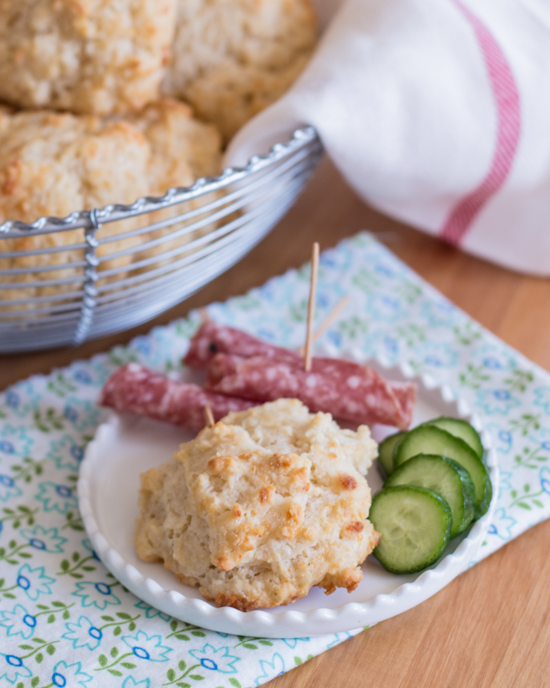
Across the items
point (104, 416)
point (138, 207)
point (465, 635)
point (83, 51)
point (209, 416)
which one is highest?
point (83, 51)

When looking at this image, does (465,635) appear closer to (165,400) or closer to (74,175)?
(165,400)

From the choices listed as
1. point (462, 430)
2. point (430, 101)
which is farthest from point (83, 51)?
point (462, 430)

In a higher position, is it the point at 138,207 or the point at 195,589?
the point at 138,207

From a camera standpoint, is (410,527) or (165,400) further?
(165,400)

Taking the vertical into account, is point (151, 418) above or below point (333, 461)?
below

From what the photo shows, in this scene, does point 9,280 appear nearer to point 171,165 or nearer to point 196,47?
point 171,165

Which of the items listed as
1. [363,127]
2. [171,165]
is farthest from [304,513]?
[363,127]

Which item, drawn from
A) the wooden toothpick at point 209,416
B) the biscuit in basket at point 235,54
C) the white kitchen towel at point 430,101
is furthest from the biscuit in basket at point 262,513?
the biscuit in basket at point 235,54

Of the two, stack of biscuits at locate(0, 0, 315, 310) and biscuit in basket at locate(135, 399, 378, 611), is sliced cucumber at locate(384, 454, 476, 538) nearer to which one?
biscuit in basket at locate(135, 399, 378, 611)
